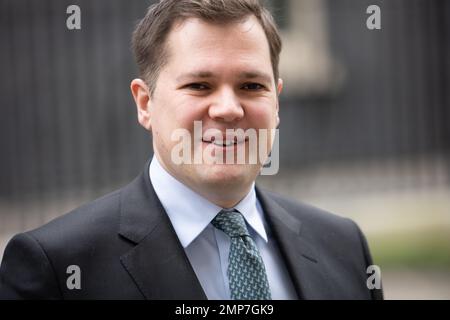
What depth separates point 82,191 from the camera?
721 centimetres

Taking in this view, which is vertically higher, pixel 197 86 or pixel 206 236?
pixel 197 86

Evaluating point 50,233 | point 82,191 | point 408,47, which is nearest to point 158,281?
point 50,233

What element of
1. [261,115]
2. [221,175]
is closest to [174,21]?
[261,115]

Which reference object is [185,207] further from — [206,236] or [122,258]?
[122,258]

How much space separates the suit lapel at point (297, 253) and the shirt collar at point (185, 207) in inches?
6.1

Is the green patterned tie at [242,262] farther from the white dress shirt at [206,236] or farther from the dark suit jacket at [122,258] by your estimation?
the dark suit jacket at [122,258]

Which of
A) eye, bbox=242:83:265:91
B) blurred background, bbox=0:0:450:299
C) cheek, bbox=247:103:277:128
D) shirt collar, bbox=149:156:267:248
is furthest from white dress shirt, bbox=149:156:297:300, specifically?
blurred background, bbox=0:0:450:299

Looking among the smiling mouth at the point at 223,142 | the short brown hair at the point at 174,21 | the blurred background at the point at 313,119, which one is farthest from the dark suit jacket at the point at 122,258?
the blurred background at the point at 313,119

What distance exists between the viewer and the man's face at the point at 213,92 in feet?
9.55

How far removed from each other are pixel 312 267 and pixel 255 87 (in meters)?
0.74

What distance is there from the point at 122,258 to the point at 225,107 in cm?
63

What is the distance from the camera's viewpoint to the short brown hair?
2.98 m

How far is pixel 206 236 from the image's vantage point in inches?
120
